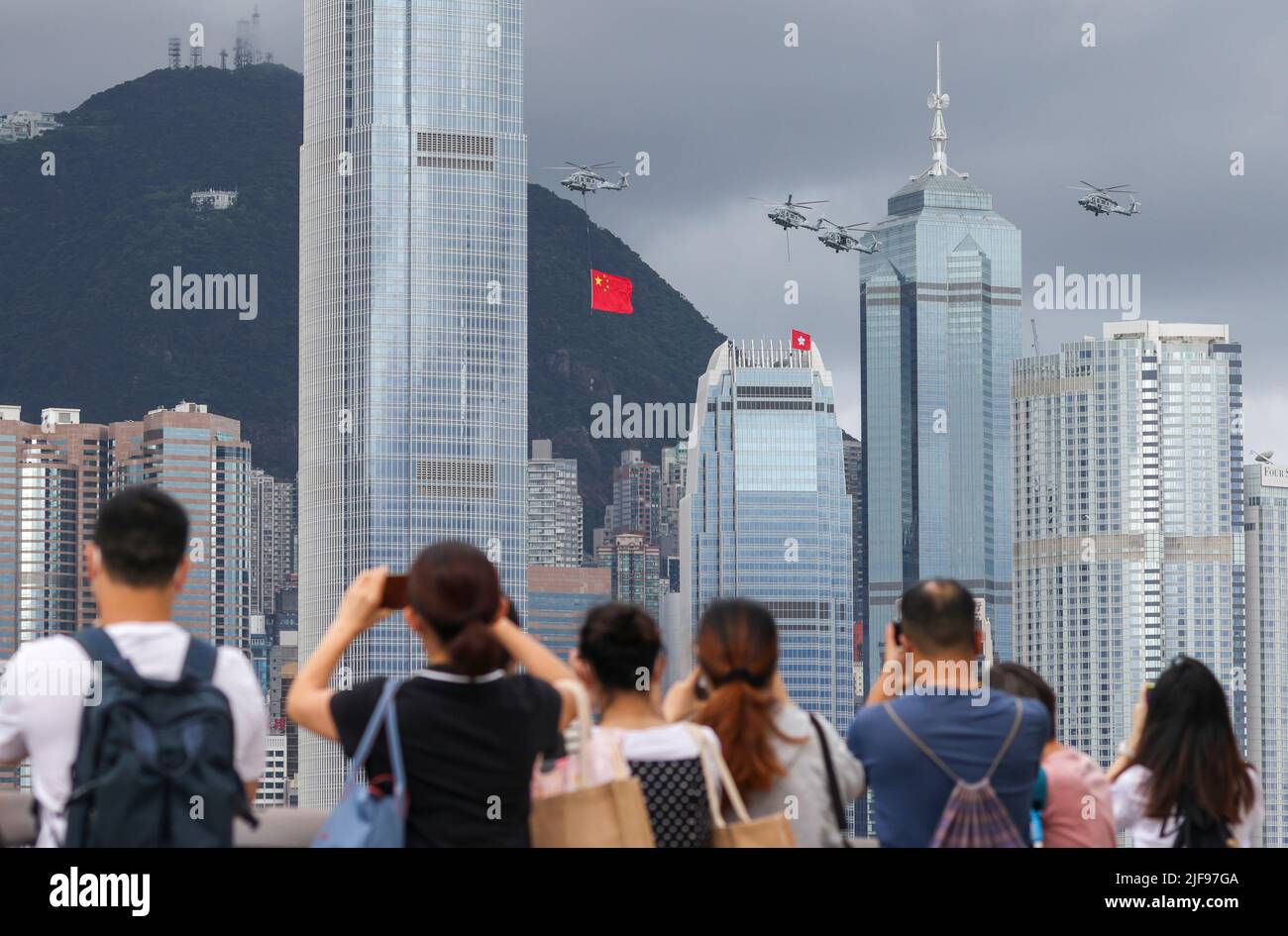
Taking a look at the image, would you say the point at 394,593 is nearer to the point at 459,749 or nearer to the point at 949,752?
the point at 459,749

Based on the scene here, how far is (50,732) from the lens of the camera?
6211 mm

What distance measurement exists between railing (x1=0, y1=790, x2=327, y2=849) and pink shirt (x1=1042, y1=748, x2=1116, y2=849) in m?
3.07

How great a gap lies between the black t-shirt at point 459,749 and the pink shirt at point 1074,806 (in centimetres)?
244

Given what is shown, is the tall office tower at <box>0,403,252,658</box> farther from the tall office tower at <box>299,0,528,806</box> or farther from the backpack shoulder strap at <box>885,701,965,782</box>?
the backpack shoulder strap at <box>885,701,965,782</box>

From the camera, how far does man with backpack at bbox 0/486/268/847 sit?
6160 mm

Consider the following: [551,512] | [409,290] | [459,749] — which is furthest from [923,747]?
[551,512]

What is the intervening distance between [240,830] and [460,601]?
1037 mm

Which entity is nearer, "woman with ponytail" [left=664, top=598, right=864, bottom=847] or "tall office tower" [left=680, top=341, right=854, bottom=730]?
"woman with ponytail" [left=664, top=598, right=864, bottom=847]

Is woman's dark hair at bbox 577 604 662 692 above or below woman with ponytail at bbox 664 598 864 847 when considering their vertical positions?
above

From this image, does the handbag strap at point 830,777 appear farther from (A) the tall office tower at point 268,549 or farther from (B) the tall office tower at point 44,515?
(A) the tall office tower at point 268,549

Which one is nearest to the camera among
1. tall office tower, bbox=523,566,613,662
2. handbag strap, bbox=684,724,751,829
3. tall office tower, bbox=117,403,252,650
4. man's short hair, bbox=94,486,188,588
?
man's short hair, bbox=94,486,188,588

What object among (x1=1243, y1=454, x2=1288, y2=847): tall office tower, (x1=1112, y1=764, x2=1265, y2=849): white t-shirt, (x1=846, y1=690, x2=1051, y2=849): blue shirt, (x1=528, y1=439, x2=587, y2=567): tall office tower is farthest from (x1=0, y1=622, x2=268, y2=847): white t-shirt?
(x1=1243, y1=454, x2=1288, y2=847): tall office tower

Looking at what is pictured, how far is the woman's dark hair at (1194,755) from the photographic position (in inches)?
309

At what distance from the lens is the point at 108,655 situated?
6.25m
